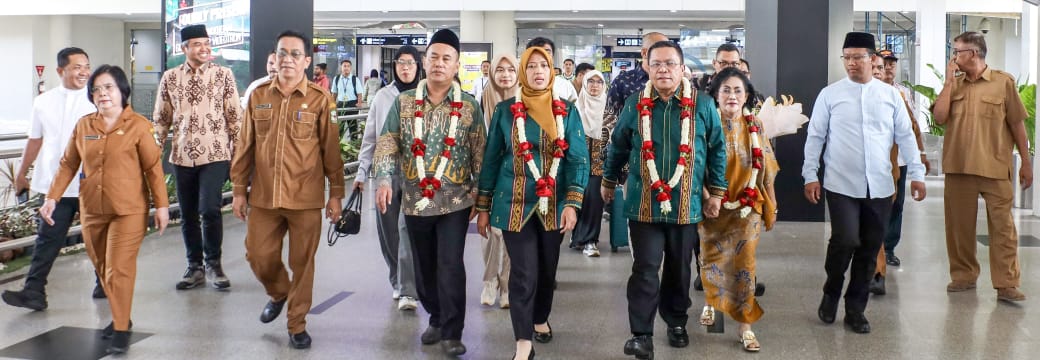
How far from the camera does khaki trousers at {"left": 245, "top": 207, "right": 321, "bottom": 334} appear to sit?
15.6 feet

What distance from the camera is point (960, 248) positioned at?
20.6 ft

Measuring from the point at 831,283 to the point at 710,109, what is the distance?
1.43 m

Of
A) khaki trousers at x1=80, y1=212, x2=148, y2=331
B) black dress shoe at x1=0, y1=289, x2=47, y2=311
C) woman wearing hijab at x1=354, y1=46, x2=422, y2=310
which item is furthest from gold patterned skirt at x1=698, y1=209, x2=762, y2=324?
black dress shoe at x1=0, y1=289, x2=47, y2=311

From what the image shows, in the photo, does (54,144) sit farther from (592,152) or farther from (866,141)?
(866,141)

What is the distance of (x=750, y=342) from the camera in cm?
480

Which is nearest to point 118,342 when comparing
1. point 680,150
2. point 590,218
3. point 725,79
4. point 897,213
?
point 680,150

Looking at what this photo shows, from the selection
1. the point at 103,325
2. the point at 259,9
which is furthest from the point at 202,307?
the point at 259,9

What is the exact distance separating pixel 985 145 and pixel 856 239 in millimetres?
1451

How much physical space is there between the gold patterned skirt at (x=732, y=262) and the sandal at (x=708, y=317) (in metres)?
0.27

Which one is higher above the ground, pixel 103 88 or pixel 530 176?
pixel 103 88

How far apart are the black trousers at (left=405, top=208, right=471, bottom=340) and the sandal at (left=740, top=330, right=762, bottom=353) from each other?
4.44 feet

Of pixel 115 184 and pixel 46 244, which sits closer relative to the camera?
pixel 115 184

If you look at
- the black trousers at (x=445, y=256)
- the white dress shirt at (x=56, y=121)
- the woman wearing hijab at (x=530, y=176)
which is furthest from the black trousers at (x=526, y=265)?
the white dress shirt at (x=56, y=121)

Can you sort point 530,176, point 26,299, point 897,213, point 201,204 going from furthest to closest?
point 897,213
point 201,204
point 26,299
point 530,176
